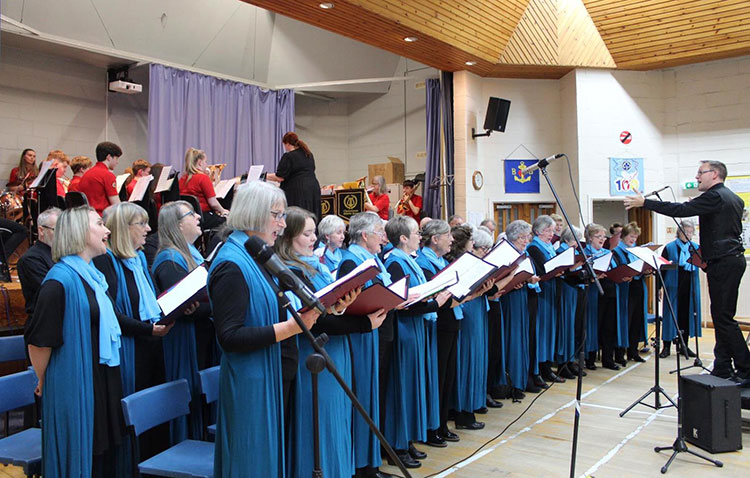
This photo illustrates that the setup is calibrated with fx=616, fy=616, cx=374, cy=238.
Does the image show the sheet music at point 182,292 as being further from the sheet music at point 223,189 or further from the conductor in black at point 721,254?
the sheet music at point 223,189

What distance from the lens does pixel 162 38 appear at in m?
9.69

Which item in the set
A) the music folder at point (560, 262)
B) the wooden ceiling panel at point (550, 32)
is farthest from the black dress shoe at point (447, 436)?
the wooden ceiling panel at point (550, 32)

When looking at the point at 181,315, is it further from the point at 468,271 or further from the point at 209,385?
the point at 468,271

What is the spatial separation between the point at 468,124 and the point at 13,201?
6.54m

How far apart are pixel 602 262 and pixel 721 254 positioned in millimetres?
1421

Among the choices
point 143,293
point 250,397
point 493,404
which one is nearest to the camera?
point 250,397

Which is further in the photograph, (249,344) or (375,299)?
(375,299)

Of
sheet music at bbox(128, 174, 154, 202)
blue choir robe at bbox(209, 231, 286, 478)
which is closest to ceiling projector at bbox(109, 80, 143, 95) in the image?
sheet music at bbox(128, 174, 154, 202)

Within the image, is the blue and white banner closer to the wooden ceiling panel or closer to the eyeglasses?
the wooden ceiling panel

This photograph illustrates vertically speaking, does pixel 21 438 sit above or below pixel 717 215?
below

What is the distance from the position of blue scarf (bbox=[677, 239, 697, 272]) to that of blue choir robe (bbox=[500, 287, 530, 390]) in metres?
3.10

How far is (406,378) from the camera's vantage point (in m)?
3.87

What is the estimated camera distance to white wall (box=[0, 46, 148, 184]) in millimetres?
8742

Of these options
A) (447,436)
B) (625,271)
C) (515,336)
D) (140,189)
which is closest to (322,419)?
(447,436)
